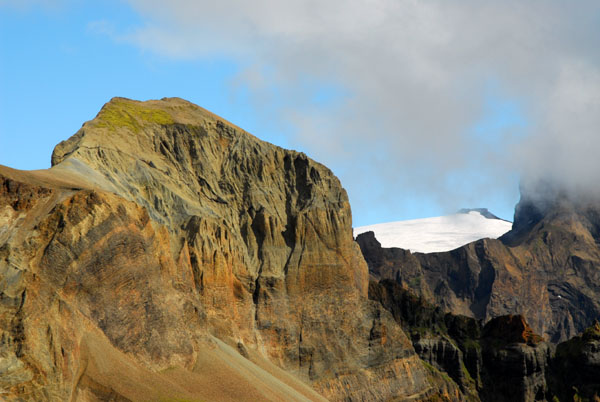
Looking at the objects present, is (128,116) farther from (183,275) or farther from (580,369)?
(580,369)

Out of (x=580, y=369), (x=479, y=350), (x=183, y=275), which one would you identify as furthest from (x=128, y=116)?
(x=580, y=369)

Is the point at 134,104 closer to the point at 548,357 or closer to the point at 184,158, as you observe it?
the point at 184,158

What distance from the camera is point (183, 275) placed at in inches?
3270

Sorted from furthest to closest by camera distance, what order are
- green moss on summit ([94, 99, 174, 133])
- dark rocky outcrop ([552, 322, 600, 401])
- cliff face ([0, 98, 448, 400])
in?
dark rocky outcrop ([552, 322, 600, 401])
green moss on summit ([94, 99, 174, 133])
cliff face ([0, 98, 448, 400])

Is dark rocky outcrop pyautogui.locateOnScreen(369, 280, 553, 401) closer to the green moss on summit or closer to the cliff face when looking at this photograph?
the cliff face

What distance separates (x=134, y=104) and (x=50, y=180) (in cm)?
3580

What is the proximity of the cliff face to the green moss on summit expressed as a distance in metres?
0.26

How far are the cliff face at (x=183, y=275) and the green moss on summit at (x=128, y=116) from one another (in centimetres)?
26

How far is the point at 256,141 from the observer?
364ft

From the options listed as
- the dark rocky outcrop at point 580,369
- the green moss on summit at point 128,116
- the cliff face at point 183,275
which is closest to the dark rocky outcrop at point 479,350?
the dark rocky outcrop at point 580,369

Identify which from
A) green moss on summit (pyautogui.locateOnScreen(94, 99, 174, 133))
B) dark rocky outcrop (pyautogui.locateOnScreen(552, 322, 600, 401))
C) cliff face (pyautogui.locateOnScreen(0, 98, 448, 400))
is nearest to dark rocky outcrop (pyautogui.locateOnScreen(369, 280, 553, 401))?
dark rocky outcrop (pyautogui.locateOnScreen(552, 322, 600, 401))

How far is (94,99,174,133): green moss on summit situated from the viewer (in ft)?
319

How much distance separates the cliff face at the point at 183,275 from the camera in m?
59.8

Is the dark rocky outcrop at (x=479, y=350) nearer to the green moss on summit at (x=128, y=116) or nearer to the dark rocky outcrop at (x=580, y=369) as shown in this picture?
the dark rocky outcrop at (x=580, y=369)
